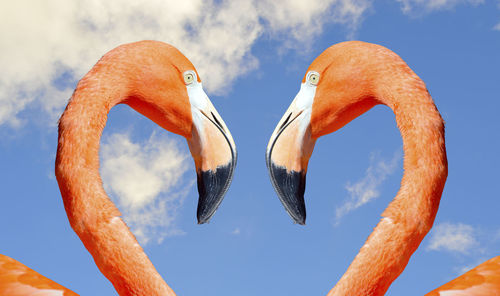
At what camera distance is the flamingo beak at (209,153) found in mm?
4098

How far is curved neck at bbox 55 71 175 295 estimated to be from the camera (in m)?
3.35

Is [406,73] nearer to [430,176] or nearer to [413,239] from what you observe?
[430,176]

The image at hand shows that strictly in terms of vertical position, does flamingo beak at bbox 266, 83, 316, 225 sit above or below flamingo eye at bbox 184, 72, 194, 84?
below

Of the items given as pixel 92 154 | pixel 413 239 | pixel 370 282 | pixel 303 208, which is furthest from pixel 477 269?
pixel 92 154

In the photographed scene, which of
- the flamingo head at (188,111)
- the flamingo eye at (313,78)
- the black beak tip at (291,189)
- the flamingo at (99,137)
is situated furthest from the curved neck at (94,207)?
the flamingo eye at (313,78)

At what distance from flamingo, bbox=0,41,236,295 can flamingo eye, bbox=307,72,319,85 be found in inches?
33.3

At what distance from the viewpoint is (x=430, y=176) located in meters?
3.58

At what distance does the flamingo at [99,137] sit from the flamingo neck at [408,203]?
128 centimetres

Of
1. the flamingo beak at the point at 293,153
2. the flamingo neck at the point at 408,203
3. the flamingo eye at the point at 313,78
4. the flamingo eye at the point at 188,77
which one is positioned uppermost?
the flamingo eye at the point at 188,77

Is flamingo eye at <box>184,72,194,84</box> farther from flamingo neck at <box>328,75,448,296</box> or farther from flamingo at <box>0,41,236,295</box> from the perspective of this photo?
flamingo neck at <box>328,75,448,296</box>

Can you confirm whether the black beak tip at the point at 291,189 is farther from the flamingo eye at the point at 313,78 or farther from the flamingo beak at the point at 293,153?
the flamingo eye at the point at 313,78

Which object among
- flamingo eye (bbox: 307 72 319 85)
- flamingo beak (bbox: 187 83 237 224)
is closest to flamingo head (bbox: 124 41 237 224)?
flamingo beak (bbox: 187 83 237 224)

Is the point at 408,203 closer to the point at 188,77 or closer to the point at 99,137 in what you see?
the point at 188,77

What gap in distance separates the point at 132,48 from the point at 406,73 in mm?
2180
